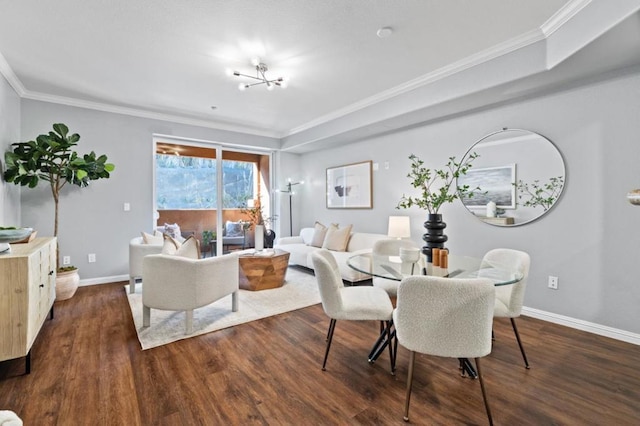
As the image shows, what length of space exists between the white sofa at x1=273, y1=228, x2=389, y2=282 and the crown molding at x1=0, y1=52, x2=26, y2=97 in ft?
12.7

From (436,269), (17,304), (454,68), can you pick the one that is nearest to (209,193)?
(17,304)

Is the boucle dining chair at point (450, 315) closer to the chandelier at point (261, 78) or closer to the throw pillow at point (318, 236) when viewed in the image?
the chandelier at point (261, 78)

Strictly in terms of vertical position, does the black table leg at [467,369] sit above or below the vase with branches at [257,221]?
below

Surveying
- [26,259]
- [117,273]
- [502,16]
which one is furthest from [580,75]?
[117,273]

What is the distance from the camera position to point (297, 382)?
6.53ft

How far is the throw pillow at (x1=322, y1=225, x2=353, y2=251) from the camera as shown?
4.76 metres

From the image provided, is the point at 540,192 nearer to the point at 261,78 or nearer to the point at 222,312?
the point at 261,78

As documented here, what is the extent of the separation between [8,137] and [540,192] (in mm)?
5922

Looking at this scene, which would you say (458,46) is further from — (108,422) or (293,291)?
(108,422)

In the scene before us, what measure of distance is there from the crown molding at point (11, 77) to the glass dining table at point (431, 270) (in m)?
4.08

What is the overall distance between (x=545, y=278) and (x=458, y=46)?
2.48m

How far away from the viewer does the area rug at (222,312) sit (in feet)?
8.86

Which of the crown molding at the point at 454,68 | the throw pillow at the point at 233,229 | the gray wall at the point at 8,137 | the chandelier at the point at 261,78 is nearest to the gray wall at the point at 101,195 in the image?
the gray wall at the point at 8,137

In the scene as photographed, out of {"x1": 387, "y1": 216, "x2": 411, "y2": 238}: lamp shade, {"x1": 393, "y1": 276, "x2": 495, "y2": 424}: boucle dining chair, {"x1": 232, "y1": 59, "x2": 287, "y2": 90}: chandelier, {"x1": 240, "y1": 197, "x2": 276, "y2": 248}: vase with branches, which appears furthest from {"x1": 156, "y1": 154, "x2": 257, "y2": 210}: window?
{"x1": 393, "y1": 276, "x2": 495, "y2": 424}: boucle dining chair
